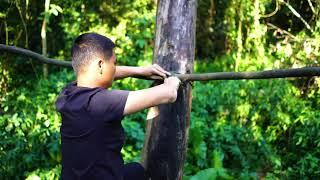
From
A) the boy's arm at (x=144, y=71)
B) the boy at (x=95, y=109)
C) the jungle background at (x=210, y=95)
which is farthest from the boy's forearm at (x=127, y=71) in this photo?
the jungle background at (x=210, y=95)

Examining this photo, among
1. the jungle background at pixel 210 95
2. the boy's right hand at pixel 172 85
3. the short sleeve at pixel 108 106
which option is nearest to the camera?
the short sleeve at pixel 108 106

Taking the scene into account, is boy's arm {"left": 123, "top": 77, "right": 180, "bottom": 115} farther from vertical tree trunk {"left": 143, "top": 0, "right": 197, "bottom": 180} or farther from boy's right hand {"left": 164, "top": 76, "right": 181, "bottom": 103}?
vertical tree trunk {"left": 143, "top": 0, "right": 197, "bottom": 180}

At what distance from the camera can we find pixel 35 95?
5.36m

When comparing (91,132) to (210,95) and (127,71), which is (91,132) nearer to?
(127,71)

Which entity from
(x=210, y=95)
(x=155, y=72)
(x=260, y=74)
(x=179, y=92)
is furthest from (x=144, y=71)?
(x=210, y=95)

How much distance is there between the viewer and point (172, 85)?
83.0 inches

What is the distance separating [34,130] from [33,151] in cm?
Result: 22

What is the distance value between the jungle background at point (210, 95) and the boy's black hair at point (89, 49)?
1972mm

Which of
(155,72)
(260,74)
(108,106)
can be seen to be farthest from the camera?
(155,72)

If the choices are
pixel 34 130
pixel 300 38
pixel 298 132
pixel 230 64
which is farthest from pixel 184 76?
pixel 230 64

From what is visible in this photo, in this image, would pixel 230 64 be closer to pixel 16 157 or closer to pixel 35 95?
pixel 35 95

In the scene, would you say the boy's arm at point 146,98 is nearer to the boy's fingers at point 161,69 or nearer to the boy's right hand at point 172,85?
the boy's right hand at point 172,85

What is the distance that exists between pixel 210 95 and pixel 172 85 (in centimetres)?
354

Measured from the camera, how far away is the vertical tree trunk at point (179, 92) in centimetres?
247
